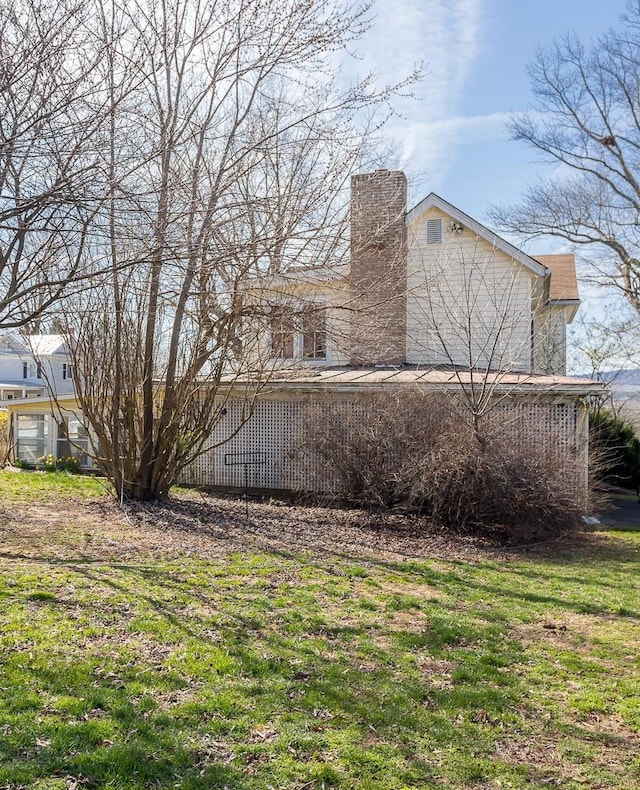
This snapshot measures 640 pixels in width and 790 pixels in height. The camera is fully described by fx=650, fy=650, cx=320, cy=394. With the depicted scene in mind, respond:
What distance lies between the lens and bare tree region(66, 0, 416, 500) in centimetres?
834

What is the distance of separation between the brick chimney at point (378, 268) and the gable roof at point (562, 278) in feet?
15.6

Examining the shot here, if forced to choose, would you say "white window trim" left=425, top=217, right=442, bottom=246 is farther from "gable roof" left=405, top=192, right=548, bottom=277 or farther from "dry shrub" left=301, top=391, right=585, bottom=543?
"dry shrub" left=301, top=391, right=585, bottom=543

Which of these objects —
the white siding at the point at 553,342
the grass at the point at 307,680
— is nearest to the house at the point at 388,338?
the white siding at the point at 553,342

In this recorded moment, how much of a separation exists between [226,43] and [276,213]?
254 cm

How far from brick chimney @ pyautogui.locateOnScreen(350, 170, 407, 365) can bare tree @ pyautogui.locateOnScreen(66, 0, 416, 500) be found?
1259mm

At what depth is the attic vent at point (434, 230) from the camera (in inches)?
643

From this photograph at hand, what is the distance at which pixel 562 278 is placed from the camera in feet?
64.4

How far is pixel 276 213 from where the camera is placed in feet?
31.8

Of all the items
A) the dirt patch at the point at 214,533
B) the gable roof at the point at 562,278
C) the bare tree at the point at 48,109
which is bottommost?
the dirt patch at the point at 214,533

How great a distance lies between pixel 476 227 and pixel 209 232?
10616mm

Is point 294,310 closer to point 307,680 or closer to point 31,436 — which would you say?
point 307,680

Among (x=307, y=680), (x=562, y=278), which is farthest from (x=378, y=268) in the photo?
(x=307, y=680)

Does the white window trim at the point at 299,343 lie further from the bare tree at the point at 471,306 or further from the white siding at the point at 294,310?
the bare tree at the point at 471,306

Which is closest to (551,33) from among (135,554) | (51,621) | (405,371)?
(405,371)
